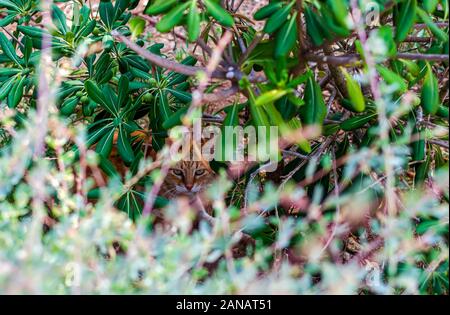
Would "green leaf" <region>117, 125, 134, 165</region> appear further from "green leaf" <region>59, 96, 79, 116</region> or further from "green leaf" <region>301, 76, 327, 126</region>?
"green leaf" <region>301, 76, 327, 126</region>

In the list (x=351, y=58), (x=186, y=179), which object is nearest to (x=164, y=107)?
(x=351, y=58)

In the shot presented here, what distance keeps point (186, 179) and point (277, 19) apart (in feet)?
6.30

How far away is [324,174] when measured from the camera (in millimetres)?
2178

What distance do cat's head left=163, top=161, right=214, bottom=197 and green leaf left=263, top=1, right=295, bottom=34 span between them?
71.4 inches

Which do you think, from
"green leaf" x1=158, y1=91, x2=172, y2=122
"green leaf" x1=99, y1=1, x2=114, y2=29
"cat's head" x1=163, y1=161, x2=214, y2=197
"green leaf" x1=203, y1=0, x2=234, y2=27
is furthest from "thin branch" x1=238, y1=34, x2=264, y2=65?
"cat's head" x1=163, y1=161, x2=214, y2=197

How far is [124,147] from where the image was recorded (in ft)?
7.18

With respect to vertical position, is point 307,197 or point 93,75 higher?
point 93,75

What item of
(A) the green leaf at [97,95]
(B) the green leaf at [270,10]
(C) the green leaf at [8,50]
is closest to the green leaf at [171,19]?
(B) the green leaf at [270,10]

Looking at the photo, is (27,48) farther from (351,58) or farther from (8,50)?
(351,58)
